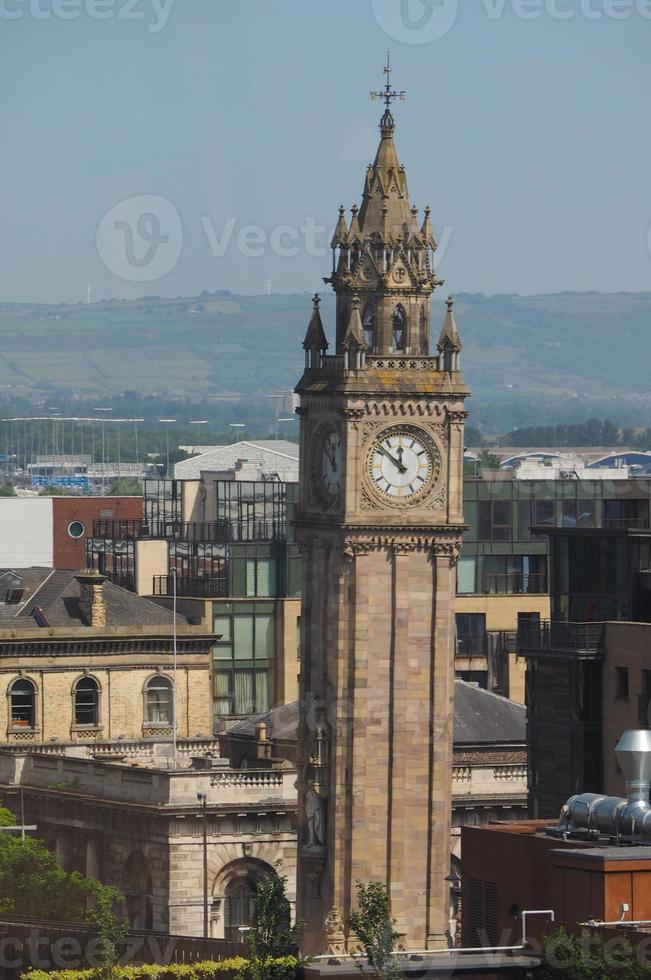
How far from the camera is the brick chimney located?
150 meters

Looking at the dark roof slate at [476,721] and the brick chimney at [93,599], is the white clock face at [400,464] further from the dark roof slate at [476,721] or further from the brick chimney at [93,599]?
the brick chimney at [93,599]

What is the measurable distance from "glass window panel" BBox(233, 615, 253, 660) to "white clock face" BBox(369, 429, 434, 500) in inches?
2075

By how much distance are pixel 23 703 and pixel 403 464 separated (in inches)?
1401

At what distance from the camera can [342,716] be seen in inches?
4547

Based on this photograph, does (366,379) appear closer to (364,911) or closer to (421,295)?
(421,295)

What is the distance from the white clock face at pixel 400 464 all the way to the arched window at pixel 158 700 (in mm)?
35781

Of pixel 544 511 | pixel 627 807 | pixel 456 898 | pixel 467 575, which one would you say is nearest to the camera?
pixel 627 807

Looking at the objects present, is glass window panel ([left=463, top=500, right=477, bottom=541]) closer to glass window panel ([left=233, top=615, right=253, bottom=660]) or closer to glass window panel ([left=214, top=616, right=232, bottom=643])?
glass window panel ([left=233, top=615, right=253, bottom=660])

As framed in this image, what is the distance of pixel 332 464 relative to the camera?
11562 centimetres

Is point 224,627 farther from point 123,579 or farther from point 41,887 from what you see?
point 41,887

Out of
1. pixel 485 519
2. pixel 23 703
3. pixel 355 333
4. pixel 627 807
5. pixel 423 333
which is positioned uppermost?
pixel 423 333

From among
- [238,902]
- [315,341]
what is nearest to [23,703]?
[238,902]

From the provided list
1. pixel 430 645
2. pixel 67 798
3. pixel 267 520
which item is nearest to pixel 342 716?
pixel 430 645

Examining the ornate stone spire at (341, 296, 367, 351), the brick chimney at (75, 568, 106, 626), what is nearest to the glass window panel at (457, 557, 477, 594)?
the brick chimney at (75, 568, 106, 626)
